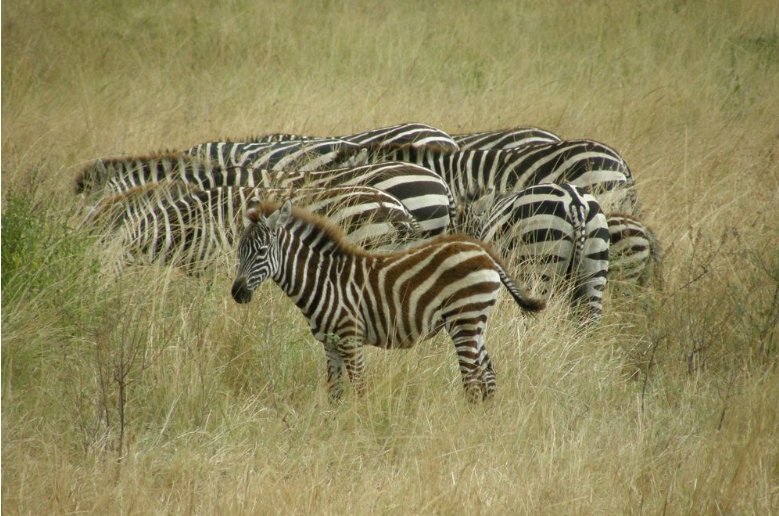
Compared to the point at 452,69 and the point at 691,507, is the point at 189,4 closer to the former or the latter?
the point at 452,69

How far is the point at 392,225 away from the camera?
6.35 metres

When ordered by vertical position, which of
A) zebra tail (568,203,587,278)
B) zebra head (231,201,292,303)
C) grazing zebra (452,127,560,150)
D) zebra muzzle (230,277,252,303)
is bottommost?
grazing zebra (452,127,560,150)

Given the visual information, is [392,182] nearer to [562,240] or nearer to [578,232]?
[562,240]

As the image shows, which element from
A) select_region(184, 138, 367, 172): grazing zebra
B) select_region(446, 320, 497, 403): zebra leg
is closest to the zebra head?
select_region(446, 320, 497, 403): zebra leg

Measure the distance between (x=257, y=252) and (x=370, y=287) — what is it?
1.94 ft

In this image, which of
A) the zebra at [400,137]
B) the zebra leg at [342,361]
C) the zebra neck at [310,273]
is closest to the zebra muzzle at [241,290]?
the zebra neck at [310,273]

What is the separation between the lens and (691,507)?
4141mm

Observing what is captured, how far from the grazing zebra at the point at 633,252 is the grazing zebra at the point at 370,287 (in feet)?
5.61

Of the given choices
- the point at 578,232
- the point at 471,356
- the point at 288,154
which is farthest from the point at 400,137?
the point at 471,356

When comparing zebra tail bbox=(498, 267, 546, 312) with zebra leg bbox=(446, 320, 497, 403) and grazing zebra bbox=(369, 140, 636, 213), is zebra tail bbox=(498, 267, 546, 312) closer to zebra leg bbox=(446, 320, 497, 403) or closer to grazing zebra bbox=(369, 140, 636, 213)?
zebra leg bbox=(446, 320, 497, 403)

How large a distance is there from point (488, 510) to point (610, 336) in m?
2.48

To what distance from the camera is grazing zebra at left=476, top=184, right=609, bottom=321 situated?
632 cm

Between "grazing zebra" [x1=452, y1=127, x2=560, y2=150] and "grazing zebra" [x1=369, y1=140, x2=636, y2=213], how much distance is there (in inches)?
39.6

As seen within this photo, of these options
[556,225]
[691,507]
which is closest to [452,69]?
[556,225]
